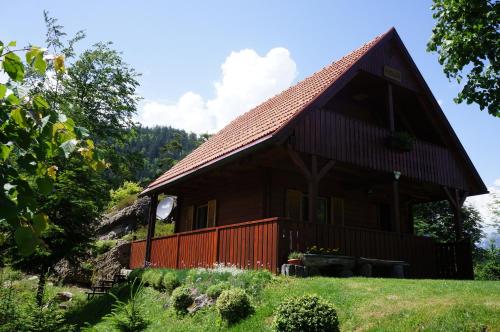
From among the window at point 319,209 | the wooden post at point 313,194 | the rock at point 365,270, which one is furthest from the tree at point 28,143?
the window at point 319,209

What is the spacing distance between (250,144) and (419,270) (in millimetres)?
6792

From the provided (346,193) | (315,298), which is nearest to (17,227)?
(315,298)

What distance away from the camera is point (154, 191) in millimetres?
18453

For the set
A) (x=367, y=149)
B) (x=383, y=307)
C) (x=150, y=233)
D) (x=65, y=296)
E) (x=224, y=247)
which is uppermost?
(x=367, y=149)

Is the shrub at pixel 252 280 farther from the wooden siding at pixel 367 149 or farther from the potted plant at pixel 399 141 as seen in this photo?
the potted plant at pixel 399 141

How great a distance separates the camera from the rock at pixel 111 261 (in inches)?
890

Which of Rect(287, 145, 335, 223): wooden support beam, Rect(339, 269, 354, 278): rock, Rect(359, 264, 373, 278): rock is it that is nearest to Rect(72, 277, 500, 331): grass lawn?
Result: Rect(339, 269, 354, 278): rock

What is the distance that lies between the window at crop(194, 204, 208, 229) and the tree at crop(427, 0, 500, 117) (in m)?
10.7

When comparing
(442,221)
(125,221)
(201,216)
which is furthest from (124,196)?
(442,221)

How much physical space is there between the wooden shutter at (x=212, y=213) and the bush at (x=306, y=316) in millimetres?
10208

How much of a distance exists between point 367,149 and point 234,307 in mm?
7615

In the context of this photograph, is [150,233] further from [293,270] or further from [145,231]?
[145,231]

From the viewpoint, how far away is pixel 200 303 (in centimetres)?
1031

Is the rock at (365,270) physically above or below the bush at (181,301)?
above
